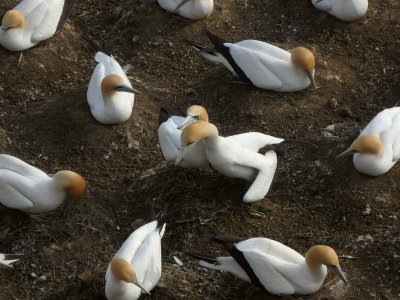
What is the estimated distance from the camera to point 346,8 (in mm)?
10477

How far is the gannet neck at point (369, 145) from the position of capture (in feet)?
27.3

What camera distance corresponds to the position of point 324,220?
8.32 metres

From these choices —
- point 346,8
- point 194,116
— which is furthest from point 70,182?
point 346,8

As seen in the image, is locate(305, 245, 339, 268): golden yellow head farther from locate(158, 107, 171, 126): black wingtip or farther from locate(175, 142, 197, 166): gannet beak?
locate(158, 107, 171, 126): black wingtip

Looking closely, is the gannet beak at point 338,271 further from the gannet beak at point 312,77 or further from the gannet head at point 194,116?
the gannet beak at point 312,77

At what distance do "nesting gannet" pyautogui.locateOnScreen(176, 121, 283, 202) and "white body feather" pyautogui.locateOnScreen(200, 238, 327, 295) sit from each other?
79 cm

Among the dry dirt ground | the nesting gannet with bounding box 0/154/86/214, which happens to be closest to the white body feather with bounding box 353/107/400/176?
the dry dirt ground

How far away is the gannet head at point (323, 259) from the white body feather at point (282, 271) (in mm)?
58

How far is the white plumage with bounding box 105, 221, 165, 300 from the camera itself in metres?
7.29

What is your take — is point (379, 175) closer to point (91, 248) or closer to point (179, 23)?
point (91, 248)

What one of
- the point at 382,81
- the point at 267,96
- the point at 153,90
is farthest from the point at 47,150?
the point at 382,81

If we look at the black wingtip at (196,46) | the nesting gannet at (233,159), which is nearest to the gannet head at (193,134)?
the nesting gannet at (233,159)

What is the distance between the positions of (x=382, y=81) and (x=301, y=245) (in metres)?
2.73

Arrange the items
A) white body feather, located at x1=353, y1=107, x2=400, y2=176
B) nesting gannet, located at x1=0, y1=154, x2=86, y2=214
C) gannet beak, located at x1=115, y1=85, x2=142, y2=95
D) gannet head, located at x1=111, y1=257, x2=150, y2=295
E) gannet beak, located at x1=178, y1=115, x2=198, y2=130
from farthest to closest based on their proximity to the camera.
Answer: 1. gannet beak, located at x1=115, y1=85, x2=142, y2=95
2. gannet beak, located at x1=178, y1=115, x2=198, y2=130
3. white body feather, located at x1=353, y1=107, x2=400, y2=176
4. nesting gannet, located at x1=0, y1=154, x2=86, y2=214
5. gannet head, located at x1=111, y1=257, x2=150, y2=295
